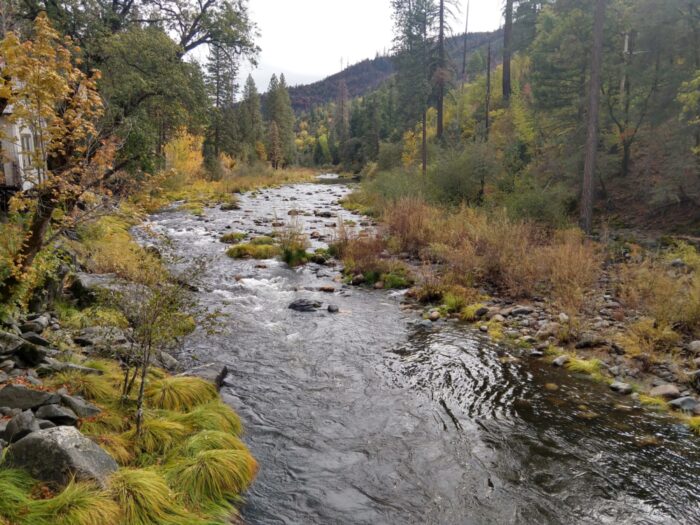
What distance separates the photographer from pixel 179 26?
20.0m

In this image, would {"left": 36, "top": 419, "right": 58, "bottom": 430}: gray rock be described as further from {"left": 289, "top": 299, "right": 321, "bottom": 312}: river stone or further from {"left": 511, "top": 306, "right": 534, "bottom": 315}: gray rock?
{"left": 511, "top": 306, "right": 534, "bottom": 315}: gray rock

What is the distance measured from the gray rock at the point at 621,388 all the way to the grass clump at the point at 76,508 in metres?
6.60

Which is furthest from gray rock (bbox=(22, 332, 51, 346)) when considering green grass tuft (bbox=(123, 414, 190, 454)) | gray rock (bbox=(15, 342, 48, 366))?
green grass tuft (bbox=(123, 414, 190, 454))

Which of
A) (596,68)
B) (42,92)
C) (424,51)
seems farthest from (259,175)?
(42,92)

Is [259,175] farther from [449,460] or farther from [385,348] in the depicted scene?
[449,460]

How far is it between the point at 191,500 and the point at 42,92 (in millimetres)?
4665

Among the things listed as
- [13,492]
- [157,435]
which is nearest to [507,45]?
A: [157,435]

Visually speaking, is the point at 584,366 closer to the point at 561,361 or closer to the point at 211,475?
the point at 561,361

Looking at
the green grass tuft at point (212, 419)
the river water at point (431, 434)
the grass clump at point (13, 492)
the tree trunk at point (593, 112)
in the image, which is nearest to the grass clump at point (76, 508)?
the grass clump at point (13, 492)

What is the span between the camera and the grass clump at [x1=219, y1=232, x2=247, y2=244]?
18.5 meters

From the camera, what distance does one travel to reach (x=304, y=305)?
11203mm

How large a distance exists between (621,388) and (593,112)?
12.0 metres

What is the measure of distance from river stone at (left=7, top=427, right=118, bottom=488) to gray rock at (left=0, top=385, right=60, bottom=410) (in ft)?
3.35

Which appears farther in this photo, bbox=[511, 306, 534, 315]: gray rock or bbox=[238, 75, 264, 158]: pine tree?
bbox=[238, 75, 264, 158]: pine tree
